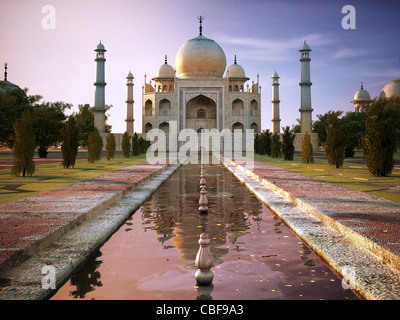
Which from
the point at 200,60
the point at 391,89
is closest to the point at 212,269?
the point at 200,60

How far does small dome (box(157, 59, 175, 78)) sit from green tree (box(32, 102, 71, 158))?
1799 centimetres

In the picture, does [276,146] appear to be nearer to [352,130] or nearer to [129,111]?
[352,130]

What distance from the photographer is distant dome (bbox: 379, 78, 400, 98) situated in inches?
1641

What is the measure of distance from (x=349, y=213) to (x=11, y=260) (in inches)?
149

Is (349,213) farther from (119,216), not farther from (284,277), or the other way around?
(119,216)

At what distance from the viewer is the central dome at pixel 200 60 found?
1668 inches

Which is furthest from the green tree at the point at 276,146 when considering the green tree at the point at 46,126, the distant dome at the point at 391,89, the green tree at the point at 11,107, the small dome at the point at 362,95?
the small dome at the point at 362,95

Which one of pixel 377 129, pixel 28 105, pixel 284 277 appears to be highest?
pixel 28 105

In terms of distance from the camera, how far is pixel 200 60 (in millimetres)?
42250

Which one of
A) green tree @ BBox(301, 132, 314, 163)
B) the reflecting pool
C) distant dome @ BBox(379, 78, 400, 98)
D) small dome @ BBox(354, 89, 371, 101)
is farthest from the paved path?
small dome @ BBox(354, 89, 371, 101)

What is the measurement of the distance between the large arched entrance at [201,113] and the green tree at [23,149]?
3180cm

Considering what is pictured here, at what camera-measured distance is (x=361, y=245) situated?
3.94 meters

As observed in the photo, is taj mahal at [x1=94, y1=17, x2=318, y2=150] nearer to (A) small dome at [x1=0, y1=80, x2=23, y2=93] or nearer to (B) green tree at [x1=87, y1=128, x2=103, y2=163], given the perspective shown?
(A) small dome at [x1=0, y1=80, x2=23, y2=93]

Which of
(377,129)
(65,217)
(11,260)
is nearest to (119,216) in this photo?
(65,217)
